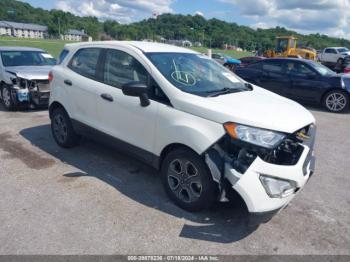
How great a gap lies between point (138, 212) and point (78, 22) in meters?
125

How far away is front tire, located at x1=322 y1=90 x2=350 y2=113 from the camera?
9117 mm

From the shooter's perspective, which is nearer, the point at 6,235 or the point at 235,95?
the point at 6,235

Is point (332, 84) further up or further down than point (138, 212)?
further up

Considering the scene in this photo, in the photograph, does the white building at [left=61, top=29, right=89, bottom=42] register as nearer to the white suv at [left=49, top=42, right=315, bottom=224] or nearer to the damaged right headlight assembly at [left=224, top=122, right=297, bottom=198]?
the white suv at [left=49, top=42, right=315, bottom=224]

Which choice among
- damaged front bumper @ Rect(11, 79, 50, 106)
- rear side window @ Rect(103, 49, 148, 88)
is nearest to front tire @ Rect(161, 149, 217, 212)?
Result: rear side window @ Rect(103, 49, 148, 88)

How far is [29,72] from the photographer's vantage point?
7.60m

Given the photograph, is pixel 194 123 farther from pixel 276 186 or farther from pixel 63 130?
pixel 63 130

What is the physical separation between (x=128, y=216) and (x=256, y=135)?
1.59m

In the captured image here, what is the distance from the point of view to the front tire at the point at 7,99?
25.5 feet

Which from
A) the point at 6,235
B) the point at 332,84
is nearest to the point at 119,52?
the point at 6,235

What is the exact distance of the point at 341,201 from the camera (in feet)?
12.6

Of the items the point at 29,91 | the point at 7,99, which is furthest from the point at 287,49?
the point at 7,99

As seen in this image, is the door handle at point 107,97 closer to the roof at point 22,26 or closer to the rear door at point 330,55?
the rear door at point 330,55

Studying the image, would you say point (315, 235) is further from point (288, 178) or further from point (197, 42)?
point (197, 42)
